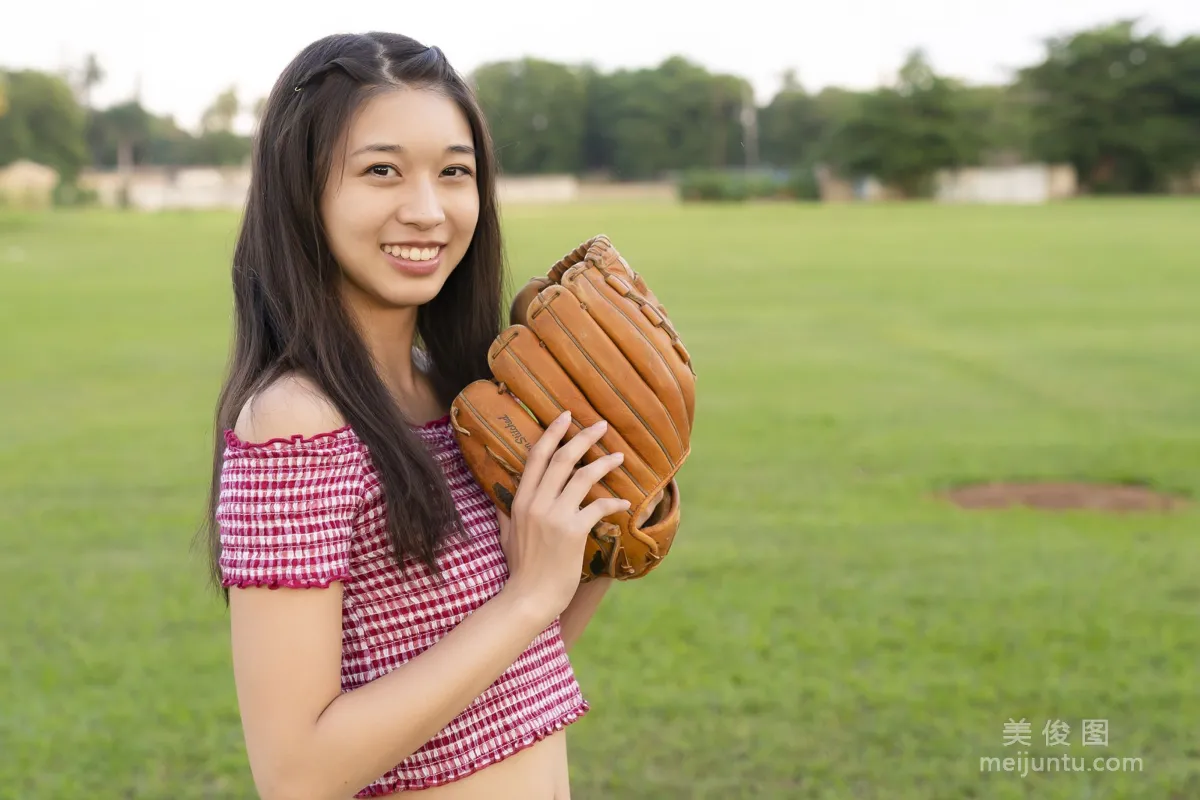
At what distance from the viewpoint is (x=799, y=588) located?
5.81 m

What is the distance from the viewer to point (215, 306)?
1858cm

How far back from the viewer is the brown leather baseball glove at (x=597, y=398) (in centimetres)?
162

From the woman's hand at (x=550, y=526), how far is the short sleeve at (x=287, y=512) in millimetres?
201

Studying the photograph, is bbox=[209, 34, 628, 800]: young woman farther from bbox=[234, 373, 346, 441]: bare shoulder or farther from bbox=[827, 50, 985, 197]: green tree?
bbox=[827, 50, 985, 197]: green tree

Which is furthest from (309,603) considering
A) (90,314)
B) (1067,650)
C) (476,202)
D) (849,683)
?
(90,314)

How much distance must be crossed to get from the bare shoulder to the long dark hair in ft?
0.07

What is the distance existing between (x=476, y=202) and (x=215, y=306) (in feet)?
58.6

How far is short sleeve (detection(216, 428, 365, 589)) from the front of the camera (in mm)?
1371

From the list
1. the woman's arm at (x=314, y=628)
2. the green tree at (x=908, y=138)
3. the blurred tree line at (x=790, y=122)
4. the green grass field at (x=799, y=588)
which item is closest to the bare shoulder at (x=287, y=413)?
the woman's arm at (x=314, y=628)

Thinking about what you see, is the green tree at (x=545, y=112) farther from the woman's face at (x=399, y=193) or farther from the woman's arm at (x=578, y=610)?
the woman's face at (x=399, y=193)

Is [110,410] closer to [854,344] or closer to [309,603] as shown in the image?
[854,344]

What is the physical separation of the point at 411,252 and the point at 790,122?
91640 mm

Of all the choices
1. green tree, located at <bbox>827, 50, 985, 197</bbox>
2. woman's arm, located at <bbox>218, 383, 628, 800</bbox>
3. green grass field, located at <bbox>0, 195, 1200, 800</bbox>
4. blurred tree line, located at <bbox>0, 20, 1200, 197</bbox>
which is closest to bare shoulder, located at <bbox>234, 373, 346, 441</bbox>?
woman's arm, located at <bbox>218, 383, 628, 800</bbox>

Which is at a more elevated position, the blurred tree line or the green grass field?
the blurred tree line
